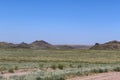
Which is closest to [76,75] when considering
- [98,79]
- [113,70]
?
[98,79]

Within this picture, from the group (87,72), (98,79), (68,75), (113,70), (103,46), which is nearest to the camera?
(98,79)

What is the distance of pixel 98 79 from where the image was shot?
2269 cm

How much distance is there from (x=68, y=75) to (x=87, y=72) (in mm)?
3090

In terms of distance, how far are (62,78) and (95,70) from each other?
7.38 meters

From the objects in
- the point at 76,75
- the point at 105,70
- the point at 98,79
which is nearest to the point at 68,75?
the point at 76,75

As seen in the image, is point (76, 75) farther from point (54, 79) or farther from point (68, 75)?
point (54, 79)

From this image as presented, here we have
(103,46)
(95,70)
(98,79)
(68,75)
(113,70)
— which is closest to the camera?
(98,79)

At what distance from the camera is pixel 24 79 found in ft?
67.8

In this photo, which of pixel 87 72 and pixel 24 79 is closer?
pixel 24 79

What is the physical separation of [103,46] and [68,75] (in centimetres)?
17090

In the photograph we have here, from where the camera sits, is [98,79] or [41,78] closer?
[41,78]

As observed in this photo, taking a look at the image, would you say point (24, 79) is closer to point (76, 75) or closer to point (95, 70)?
point (76, 75)

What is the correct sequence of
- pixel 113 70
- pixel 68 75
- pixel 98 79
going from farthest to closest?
1. pixel 113 70
2. pixel 68 75
3. pixel 98 79

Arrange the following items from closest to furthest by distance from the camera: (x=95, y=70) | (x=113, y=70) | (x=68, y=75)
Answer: (x=68, y=75) → (x=95, y=70) → (x=113, y=70)
